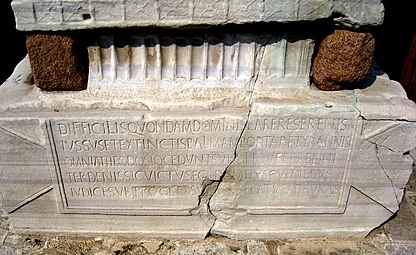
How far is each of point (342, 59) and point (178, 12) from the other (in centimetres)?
89

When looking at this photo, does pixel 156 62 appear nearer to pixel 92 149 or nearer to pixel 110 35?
pixel 110 35

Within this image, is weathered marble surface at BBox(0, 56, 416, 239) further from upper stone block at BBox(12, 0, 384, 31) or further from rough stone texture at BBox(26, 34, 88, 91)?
upper stone block at BBox(12, 0, 384, 31)

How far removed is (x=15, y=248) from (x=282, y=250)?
162 centimetres

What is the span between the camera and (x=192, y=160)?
106 inches

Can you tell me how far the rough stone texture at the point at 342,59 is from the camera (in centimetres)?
247

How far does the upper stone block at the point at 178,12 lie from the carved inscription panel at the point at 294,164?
542 millimetres

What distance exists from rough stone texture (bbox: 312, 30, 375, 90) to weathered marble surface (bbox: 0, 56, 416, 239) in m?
0.09

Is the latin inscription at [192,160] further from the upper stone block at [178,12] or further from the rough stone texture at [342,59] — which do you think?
the upper stone block at [178,12]

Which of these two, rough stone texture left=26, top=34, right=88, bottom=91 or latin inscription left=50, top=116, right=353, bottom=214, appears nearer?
rough stone texture left=26, top=34, right=88, bottom=91

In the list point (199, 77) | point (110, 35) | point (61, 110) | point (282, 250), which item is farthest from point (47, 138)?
point (282, 250)

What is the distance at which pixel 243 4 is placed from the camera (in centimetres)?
234

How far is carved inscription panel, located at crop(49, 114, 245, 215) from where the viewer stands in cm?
256

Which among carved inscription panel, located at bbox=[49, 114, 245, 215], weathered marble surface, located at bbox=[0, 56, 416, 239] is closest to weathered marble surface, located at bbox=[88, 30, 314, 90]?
weathered marble surface, located at bbox=[0, 56, 416, 239]

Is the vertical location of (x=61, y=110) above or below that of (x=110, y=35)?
below
